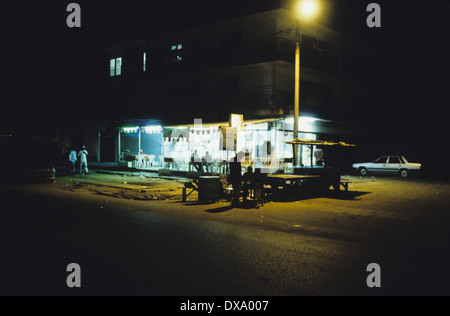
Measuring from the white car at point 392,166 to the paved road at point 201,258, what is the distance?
19.5m

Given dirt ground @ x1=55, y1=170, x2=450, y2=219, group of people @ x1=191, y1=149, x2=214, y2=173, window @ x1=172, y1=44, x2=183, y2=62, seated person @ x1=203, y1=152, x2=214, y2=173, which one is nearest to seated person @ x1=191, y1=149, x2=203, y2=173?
group of people @ x1=191, y1=149, x2=214, y2=173

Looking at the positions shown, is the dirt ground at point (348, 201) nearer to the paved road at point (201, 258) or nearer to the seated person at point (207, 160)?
the paved road at point (201, 258)

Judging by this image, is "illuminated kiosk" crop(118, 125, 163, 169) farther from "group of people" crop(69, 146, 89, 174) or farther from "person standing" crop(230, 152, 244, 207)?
"person standing" crop(230, 152, 244, 207)

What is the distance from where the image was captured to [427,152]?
34.6 m

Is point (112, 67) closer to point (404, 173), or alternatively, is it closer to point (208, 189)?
point (208, 189)

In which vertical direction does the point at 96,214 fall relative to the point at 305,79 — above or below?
below

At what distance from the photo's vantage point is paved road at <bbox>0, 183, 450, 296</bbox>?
480 centimetres

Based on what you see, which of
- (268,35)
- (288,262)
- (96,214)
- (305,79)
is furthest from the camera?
(305,79)

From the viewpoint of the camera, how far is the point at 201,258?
6.02 meters

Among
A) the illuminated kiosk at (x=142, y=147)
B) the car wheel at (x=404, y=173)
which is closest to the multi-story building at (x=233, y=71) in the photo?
the illuminated kiosk at (x=142, y=147)
